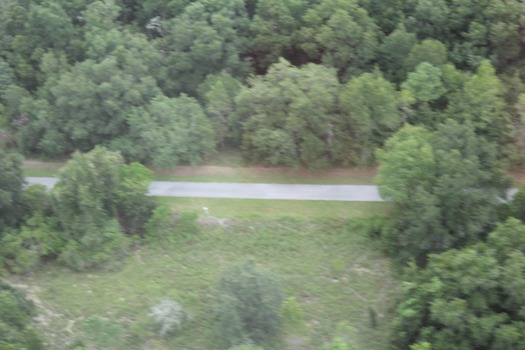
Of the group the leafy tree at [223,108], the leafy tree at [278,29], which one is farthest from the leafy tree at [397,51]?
the leafy tree at [223,108]

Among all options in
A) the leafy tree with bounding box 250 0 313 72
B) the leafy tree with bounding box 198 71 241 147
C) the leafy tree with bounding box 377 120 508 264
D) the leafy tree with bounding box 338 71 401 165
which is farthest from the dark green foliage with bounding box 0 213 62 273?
the leafy tree with bounding box 250 0 313 72

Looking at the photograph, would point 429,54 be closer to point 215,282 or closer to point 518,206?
point 518,206

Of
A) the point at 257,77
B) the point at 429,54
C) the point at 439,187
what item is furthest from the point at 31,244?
the point at 429,54

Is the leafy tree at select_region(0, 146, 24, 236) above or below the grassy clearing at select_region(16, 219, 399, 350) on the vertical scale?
above

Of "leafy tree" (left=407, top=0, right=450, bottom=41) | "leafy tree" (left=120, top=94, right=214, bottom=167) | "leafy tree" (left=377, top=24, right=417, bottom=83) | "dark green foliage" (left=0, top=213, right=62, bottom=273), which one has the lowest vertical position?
"dark green foliage" (left=0, top=213, right=62, bottom=273)

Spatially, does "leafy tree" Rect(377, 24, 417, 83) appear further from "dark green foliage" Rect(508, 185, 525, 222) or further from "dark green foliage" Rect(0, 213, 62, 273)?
"dark green foliage" Rect(0, 213, 62, 273)

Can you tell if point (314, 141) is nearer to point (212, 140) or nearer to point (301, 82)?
point (301, 82)
